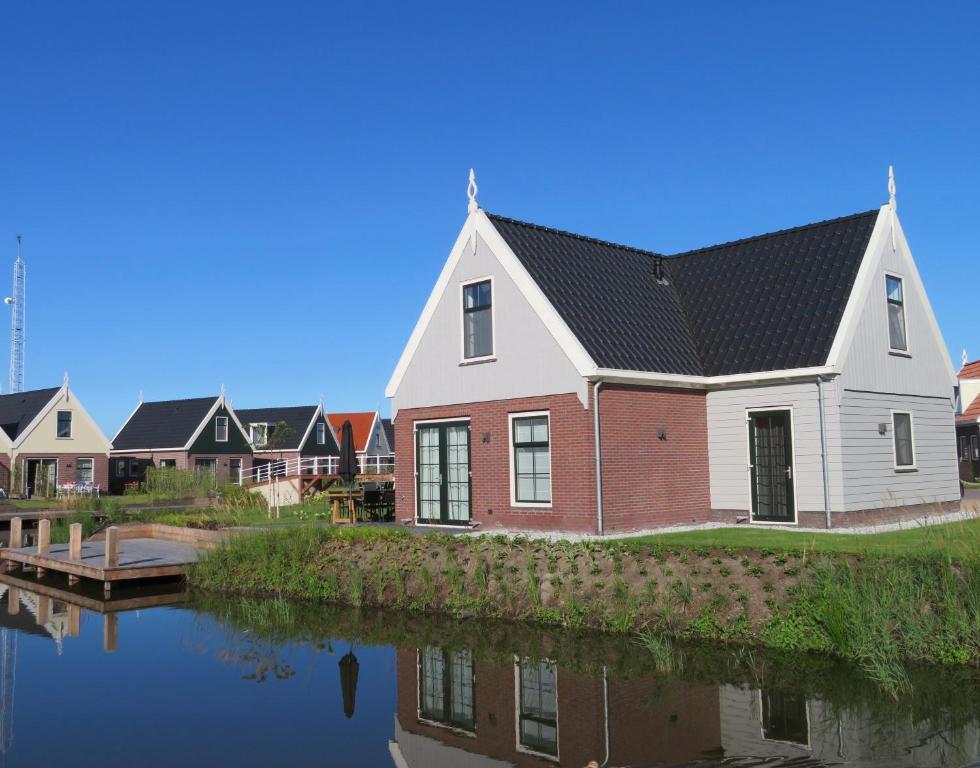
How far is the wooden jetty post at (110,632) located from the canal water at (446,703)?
0.07 meters

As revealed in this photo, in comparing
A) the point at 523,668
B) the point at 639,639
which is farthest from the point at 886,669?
the point at 523,668

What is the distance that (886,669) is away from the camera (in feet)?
30.1

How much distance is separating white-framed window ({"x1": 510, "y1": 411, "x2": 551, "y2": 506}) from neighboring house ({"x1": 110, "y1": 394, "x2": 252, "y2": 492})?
34.7 m

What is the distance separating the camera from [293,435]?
2180 inches

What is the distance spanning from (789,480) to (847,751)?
9.56 metres

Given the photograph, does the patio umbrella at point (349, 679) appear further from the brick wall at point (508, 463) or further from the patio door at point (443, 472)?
the patio door at point (443, 472)

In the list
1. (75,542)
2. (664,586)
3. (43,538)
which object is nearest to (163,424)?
(43,538)

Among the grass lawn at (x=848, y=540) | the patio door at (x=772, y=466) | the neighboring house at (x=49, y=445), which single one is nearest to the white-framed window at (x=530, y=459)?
the grass lawn at (x=848, y=540)

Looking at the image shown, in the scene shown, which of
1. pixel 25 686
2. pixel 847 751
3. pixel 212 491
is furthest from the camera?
pixel 212 491

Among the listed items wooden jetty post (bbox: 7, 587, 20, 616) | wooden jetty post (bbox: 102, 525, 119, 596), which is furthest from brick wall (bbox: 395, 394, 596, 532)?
wooden jetty post (bbox: 7, 587, 20, 616)

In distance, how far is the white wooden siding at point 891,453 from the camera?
16.4 m

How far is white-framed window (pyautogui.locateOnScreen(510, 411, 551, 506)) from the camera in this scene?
1689 centimetres

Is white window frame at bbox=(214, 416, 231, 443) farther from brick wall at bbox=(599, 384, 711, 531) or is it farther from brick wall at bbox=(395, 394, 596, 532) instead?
brick wall at bbox=(599, 384, 711, 531)

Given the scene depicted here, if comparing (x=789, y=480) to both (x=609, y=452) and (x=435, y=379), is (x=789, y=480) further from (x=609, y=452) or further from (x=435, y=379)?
(x=435, y=379)
